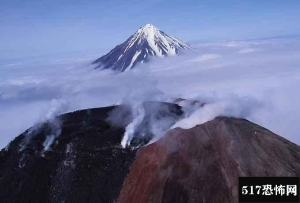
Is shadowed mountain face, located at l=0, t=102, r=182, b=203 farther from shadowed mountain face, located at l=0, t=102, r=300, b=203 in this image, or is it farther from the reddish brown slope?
the reddish brown slope

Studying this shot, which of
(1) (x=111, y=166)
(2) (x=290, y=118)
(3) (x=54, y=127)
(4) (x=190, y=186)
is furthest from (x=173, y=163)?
(2) (x=290, y=118)

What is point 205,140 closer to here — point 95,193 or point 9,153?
point 95,193

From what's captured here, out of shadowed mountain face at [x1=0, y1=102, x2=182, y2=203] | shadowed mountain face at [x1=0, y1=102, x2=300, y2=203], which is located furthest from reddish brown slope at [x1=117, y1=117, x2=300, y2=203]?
shadowed mountain face at [x1=0, y1=102, x2=182, y2=203]

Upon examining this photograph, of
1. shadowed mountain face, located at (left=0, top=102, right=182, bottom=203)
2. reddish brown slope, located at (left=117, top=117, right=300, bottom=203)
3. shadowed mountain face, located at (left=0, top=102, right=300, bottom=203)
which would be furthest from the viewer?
shadowed mountain face, located at (left=0, top=102, right=182, bottom=203)

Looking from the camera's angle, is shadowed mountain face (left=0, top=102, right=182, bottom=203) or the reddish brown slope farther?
shadowed mountain face (left=0, top=102, right=182, bottom=203)

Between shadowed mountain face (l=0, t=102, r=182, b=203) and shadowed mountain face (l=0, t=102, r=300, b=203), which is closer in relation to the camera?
shadowed mountain face (l=0, t=102, r=300, b=203)

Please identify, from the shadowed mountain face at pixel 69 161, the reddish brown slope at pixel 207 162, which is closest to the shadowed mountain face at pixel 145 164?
the reddish brown slope at pixel 207 162

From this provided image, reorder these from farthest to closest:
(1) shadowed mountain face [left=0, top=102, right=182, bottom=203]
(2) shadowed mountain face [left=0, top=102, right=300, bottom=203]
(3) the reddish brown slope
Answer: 1. (1) shadowed mountain face [left=0, top=102, right=182, bottom=203]
2. (2) shadowed mountain face [left=0, top=102, right=300, bottom=203]
3. (3) the reddish brown slope
